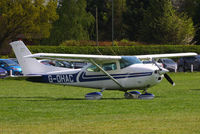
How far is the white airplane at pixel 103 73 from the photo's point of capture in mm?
19141

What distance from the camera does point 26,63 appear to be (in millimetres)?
21078

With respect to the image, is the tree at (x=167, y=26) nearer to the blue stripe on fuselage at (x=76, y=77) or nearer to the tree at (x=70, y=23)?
the tree at (x=70, y=23)

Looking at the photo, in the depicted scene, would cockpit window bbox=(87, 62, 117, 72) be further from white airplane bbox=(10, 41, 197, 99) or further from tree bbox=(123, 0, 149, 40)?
tree bbox=(123, 0, 149, 40)

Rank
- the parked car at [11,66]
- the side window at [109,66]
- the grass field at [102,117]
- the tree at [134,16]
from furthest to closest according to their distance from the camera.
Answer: the tree at [134,16] < the parked car at [11,66] < the side window at [109,66] < the grass field at [102,117]

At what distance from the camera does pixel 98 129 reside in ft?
39.4

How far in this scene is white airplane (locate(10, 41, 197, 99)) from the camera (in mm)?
19141

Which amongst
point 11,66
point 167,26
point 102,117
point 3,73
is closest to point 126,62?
point 102,117

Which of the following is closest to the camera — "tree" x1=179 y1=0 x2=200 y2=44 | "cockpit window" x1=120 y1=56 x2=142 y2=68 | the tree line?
"cockpit window" x1=120 y1=56 x2=142 y2=68

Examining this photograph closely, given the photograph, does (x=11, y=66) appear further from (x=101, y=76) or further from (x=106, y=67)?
(x=106, y=67)

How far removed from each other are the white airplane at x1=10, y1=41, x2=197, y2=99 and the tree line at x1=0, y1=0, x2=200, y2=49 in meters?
44.6

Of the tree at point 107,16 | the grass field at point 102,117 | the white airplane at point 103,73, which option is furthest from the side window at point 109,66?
the tree at point 107,16

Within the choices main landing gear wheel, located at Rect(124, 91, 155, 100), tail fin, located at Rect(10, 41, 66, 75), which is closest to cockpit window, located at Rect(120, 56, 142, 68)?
main landing gear wheel, located at Rect(124, 91, 155, 100)

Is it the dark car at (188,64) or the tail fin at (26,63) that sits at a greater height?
the tail fin at (26,63)

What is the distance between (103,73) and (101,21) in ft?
272
